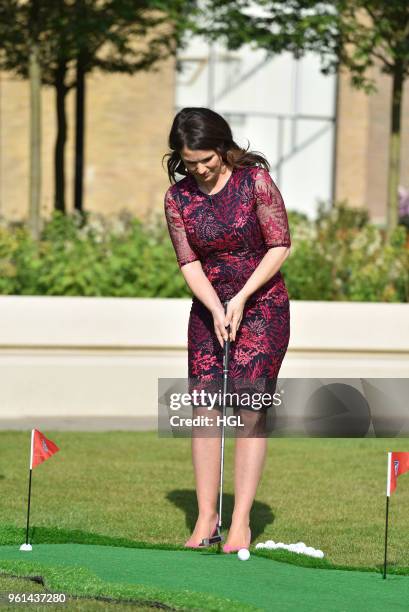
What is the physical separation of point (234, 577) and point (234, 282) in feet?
4.61

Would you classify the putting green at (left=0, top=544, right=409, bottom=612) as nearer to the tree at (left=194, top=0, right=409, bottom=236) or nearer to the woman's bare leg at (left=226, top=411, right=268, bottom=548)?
the woman's bare leg at (left=226, top=411, right=268, bottom=548)

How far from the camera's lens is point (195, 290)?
20.6ft

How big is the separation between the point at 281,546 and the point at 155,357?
5.14 m

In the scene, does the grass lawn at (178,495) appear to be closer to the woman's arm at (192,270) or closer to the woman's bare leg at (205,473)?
the woman's bare leg at (205,473)

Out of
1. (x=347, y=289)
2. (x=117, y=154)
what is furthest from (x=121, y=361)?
(x=117, y=154)

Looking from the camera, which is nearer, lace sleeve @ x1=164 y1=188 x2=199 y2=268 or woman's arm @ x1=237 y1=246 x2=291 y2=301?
woman's arm @ x1=237 y1=246 x2=291 y2=301

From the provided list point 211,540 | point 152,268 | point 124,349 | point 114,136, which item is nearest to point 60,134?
point 152,268

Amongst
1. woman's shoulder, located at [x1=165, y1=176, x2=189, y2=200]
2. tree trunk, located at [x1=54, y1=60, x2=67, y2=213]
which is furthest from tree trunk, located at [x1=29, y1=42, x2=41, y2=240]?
woman's shoulder, located at [x1=165, y1=176, x2=189, y2=200]

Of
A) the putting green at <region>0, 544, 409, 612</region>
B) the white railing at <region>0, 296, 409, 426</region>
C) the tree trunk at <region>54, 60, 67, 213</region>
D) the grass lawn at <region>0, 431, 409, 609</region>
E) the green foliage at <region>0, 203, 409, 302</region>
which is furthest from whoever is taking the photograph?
the tree trunk at <region>54, 60, 67, 213</region>

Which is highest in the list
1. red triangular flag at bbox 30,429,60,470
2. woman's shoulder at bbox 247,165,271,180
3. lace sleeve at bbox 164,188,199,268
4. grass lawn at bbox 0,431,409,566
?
woman's shoulder at bbox 247,165,271,180

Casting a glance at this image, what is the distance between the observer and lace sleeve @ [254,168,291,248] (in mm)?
6273

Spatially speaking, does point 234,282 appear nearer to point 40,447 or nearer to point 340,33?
point 40,447

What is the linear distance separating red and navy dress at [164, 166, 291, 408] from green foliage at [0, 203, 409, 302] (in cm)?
592

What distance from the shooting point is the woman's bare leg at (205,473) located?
6.40 metres
